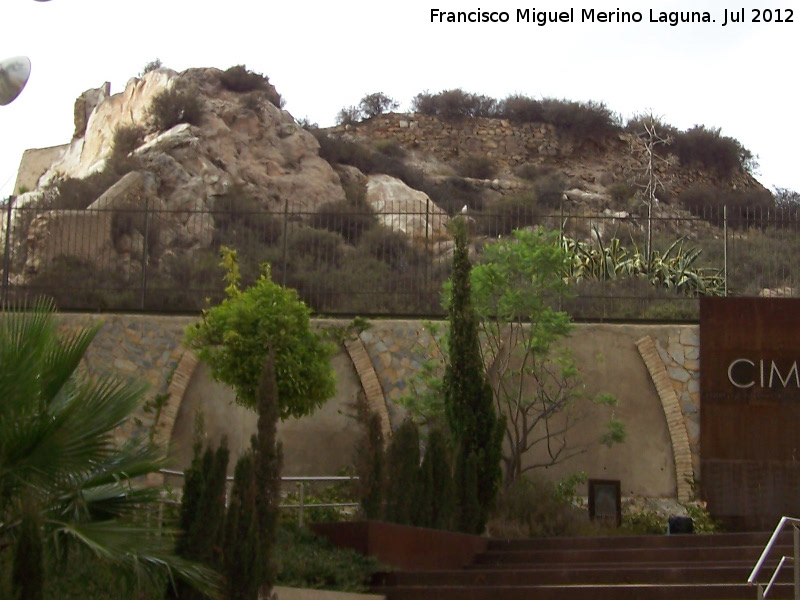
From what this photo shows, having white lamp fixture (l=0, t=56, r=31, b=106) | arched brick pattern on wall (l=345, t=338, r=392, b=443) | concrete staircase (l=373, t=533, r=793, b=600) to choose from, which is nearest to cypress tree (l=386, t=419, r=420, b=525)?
concrete staircase (l=373, t=533, r=793, b=600)

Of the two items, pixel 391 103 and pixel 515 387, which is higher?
pixel 391 103

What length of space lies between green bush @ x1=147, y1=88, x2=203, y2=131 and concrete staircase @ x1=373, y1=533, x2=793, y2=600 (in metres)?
22.5

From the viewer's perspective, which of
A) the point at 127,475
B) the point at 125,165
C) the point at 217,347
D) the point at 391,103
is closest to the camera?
the point at 127,475

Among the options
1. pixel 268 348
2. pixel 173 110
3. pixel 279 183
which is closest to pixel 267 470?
pixel 268 348

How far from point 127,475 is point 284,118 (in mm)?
27269

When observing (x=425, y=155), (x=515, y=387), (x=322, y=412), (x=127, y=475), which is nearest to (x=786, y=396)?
(x=515, y=387)

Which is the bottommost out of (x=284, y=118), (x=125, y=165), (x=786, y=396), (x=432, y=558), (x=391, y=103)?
(x=432, y=558)

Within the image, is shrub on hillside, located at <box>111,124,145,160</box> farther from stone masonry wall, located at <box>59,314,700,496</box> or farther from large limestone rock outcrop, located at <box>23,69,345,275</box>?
stone masonry wall, located at <box>59,314,700,496</box>

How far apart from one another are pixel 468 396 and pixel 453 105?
35.9 metres

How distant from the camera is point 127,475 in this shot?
805 centimetres

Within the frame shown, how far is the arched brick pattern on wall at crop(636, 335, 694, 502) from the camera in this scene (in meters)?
15.9

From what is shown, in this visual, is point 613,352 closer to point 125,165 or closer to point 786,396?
point 786,396

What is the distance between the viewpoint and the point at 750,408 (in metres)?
15.6

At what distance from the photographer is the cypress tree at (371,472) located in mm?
11211
